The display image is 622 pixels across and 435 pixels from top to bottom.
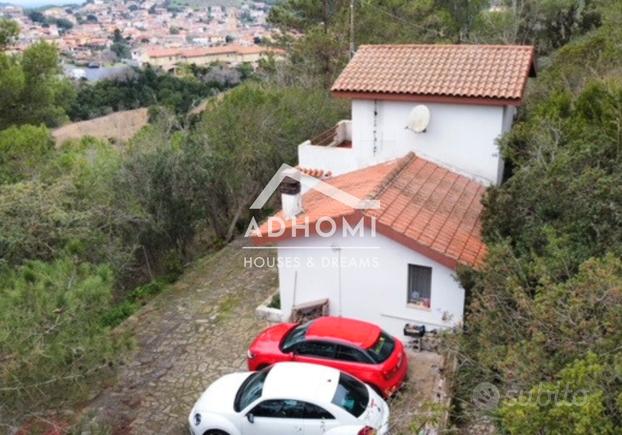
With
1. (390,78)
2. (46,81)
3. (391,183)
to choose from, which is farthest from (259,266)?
(46,81)

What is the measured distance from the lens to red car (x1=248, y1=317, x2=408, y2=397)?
11055 mm

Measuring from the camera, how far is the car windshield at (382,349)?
11.1m

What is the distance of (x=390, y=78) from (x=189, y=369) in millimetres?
9913

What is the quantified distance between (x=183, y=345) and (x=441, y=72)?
10278 millimetres

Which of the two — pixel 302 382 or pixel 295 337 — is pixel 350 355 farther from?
pixel 302 382

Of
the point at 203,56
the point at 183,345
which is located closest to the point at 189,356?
the point at 183,345

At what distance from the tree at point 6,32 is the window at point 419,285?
880 inches

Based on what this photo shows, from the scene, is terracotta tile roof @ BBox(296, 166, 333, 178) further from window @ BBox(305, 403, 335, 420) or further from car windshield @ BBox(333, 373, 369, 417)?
window @ BBox(305, 403, 335, 420)

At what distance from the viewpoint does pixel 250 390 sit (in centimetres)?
1033

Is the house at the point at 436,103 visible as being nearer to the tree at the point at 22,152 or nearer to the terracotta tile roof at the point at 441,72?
the terracotta tile roof at the point at 441,72

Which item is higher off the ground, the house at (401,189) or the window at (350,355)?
the house at (401,189)

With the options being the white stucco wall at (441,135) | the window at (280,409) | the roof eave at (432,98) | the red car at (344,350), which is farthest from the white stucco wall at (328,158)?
the window at (280,409)

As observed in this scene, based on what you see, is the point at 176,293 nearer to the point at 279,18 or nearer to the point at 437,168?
the point at 437,168

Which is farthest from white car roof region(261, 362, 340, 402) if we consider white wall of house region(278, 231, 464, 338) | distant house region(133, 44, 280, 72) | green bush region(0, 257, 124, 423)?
distant house region(133, 44, 280, 72)
